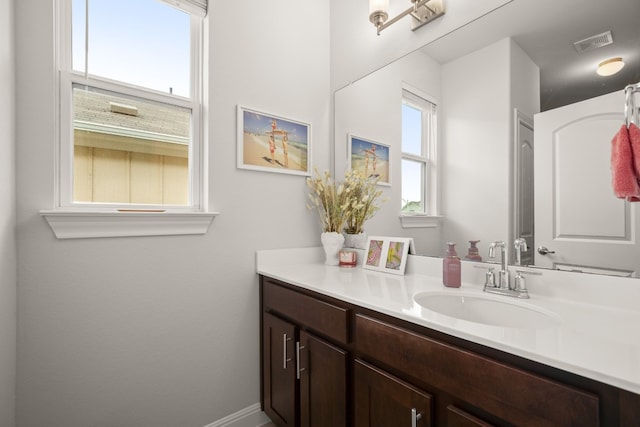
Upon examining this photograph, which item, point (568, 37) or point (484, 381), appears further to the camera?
point (568, 37)

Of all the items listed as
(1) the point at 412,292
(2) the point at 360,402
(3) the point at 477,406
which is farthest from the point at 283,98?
(3) the point at 477,406

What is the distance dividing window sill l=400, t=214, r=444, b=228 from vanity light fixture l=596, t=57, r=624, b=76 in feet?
2.50

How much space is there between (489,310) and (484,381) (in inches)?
16.5

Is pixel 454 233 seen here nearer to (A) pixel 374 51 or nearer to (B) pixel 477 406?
(B) pixel 477 406

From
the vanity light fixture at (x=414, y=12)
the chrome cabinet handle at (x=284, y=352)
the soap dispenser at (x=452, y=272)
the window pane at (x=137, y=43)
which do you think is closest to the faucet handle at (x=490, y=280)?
the soap dispenser at (x=452, y=272)

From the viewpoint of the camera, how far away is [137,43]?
4.90 ft

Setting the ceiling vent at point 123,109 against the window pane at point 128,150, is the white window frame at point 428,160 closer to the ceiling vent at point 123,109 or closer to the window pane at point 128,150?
the window pane at point 128,150

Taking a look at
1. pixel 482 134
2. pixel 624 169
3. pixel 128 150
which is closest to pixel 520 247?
pixel 624 169

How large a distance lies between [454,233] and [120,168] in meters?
1.57

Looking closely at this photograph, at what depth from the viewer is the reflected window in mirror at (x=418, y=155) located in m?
1.54

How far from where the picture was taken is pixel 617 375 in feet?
1.86

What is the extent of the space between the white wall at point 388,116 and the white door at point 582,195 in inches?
18.5

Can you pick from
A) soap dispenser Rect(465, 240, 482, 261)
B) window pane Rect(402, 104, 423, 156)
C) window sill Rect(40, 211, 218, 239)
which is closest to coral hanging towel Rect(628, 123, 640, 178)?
soap dispenser Rect(465, 240, 482, 261)

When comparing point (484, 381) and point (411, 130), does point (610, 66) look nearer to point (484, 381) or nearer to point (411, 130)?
point (411, 130)
